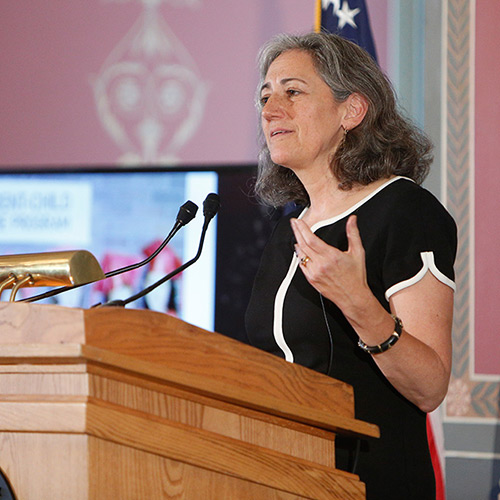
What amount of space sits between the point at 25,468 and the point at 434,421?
2.06 metres

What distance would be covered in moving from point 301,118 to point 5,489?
1107 millimetres

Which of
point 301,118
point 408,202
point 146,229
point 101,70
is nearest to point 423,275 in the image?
point 408,202

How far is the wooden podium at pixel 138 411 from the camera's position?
88 cm

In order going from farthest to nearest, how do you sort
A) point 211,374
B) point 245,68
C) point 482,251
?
point 245,68 < point 482,251 < point 211,374

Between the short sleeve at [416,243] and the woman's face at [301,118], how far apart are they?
0.95ft

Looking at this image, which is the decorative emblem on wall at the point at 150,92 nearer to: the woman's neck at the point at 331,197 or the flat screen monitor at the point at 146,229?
the flat screen monitor at the point at 146,229

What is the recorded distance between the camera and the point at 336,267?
1.12 metres

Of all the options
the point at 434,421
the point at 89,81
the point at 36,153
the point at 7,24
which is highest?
the point at 7,24

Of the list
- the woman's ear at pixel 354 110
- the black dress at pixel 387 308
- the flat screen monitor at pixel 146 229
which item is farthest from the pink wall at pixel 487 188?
the black dress at pixel 387 308

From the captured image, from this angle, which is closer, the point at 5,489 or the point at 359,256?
the point at 5,489

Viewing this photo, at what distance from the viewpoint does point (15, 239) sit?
3576 millimetres

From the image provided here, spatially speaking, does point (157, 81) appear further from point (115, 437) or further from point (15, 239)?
point (115, 437)

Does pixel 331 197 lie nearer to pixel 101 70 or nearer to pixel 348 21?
pixel 348 21

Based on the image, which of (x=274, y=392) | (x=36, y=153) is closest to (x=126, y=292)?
(x=36, y=153)
